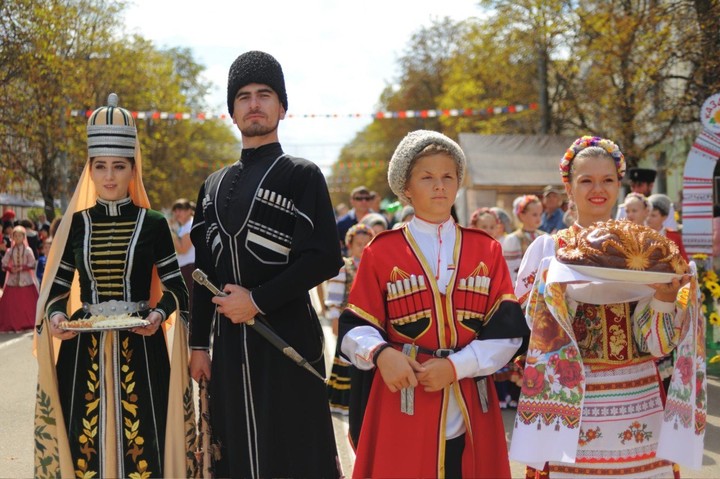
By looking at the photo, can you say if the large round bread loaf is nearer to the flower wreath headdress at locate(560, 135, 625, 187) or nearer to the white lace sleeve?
the white lace sleeve

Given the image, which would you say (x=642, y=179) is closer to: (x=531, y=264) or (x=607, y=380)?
(x=531, y=264)

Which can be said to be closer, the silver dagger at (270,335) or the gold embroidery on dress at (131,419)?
the silver dagger at (270,335)

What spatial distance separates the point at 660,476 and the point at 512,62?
2586 cm

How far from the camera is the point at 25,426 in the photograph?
678cm

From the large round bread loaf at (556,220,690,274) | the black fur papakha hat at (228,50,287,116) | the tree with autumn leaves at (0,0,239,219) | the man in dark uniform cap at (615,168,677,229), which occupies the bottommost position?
the large round bread loaf at (556,220,690,274)

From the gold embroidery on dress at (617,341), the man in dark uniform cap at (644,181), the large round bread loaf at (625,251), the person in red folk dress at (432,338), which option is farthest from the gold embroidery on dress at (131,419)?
the man in dark uniform cap at (644,181)

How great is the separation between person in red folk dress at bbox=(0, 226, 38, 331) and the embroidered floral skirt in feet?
38.2

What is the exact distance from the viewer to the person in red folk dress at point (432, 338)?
10.1 feet

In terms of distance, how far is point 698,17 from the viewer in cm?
1308

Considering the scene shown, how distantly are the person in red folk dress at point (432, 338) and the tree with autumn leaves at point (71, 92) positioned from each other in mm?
13602

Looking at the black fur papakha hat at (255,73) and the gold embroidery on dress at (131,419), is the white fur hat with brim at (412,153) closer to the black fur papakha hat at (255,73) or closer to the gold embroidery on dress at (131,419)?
the black fur papakha hat at (255,73)

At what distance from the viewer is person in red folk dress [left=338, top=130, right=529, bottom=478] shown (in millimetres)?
3078

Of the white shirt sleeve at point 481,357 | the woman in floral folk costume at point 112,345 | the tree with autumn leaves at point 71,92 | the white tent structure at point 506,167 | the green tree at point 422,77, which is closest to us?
the white shirt sleeve at point 481,357

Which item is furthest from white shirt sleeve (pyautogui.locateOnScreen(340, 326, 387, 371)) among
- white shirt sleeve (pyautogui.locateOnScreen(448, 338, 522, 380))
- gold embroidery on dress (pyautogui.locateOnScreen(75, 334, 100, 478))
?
gold embroidery on dress (pyautogui.locateOnScreen(75, 334, 100, 478))
